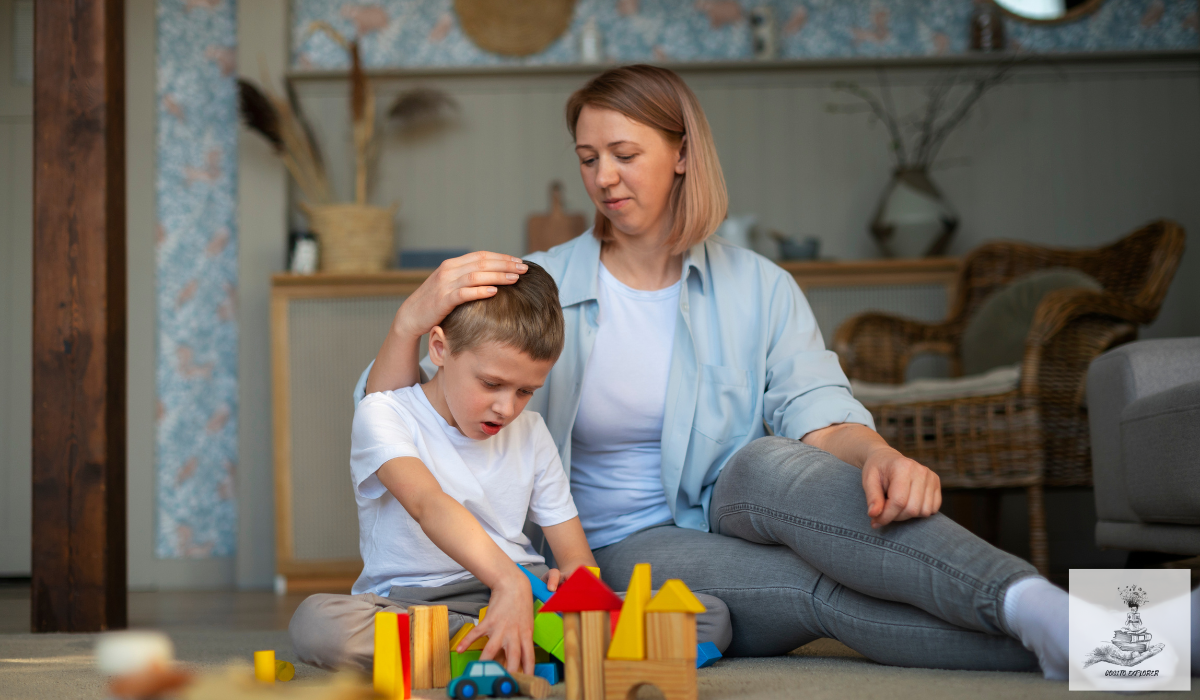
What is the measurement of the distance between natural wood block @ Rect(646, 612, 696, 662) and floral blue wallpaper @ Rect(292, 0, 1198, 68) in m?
2.79

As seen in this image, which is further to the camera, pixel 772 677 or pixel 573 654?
pixel 772 677

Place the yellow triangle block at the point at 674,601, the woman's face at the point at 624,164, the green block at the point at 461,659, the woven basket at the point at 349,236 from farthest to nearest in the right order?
the woven basket at the point at 349,236 → the woman's face at the point at 624,164 → the green block at the point at 461,659 → the yellow triangle block at the point at 674,601

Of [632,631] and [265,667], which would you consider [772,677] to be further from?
[265,667]

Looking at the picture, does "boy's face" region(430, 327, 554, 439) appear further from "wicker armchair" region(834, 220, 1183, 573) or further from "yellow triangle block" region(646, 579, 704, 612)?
"wicker armchair" region(834, 220, 1183, 573)

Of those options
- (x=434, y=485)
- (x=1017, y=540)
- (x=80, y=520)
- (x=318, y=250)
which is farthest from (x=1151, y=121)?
(x=80, y=520)

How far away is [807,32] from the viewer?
3408 mm

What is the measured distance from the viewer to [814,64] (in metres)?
3.33

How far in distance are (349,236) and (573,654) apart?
92.8 inches

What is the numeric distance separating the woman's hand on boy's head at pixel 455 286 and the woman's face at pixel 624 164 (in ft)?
0.84

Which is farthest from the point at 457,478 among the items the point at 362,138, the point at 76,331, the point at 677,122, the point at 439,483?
the point at 362,138

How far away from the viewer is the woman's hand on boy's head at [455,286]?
1.28 meters

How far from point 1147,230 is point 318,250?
2.58 m

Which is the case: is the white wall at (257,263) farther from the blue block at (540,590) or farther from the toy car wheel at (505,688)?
the toy car wheel at (505,688)

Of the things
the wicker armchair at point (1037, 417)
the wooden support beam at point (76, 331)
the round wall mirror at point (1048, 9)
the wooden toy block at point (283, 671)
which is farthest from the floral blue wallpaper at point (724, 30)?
the wooden toy block at point (283, 671)
